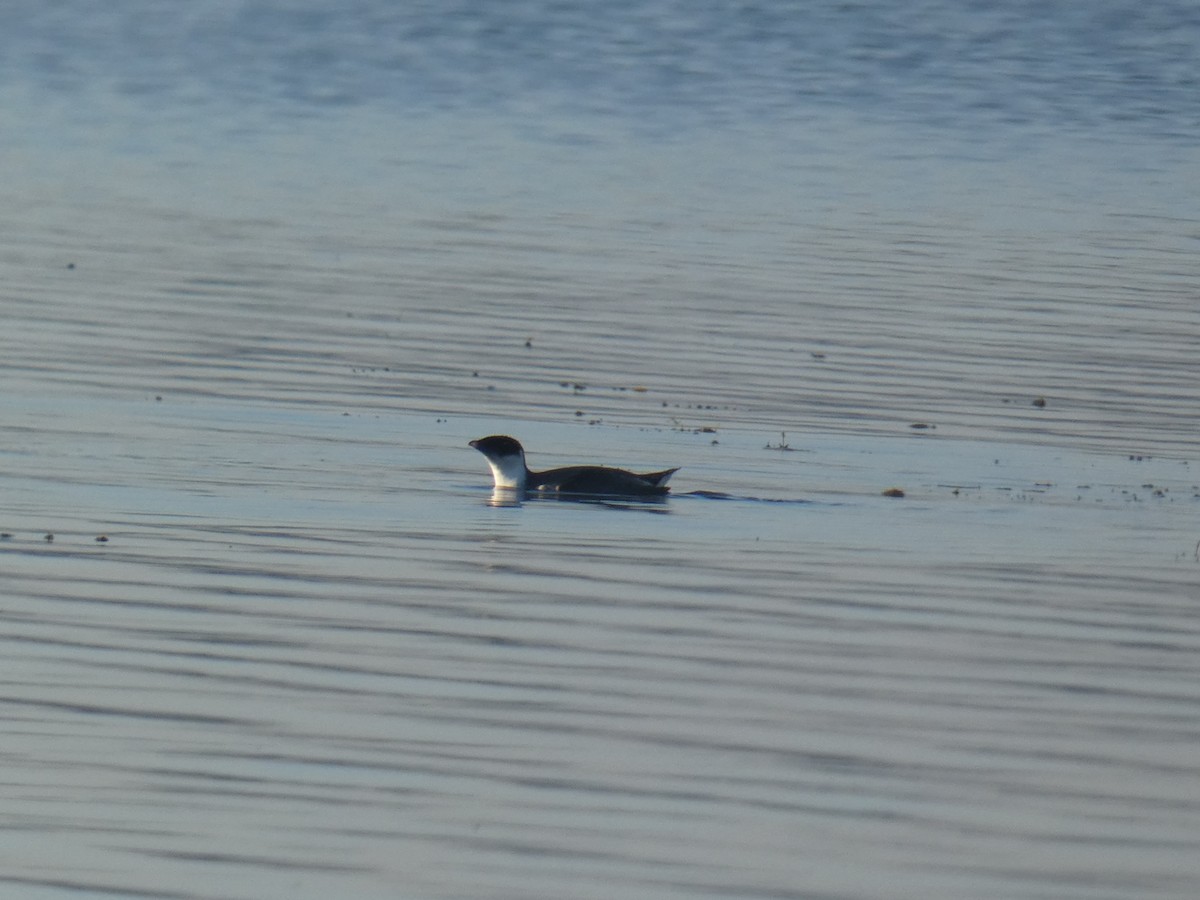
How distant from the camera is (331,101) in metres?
40.5

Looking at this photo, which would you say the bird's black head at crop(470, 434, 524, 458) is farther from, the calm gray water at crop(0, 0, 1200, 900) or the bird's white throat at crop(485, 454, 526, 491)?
the calm gray water at crop(0, 0, 1200, 900)

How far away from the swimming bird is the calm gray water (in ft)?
0.66

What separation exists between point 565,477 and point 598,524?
103 centimetres

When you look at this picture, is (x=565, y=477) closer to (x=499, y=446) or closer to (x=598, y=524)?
(x=499, y=446)

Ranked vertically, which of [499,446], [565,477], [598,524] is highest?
[499,446]

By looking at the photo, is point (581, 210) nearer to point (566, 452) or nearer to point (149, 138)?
point (149, 138)

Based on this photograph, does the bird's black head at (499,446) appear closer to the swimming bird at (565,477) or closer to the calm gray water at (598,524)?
the swimming bird at (565,477)

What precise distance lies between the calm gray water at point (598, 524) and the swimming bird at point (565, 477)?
0.20 m

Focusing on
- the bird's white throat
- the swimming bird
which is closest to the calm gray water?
the swimming bird

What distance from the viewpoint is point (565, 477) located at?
44.2 feet

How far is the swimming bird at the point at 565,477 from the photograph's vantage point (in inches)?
520

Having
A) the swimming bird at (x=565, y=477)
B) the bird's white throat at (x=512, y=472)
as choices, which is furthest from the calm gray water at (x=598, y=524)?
the bird's white throat at (x=512, y=472)

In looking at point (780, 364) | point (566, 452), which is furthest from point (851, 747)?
point (780, 364)

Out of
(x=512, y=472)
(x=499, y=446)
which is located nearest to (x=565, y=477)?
(x=512, y=472)
